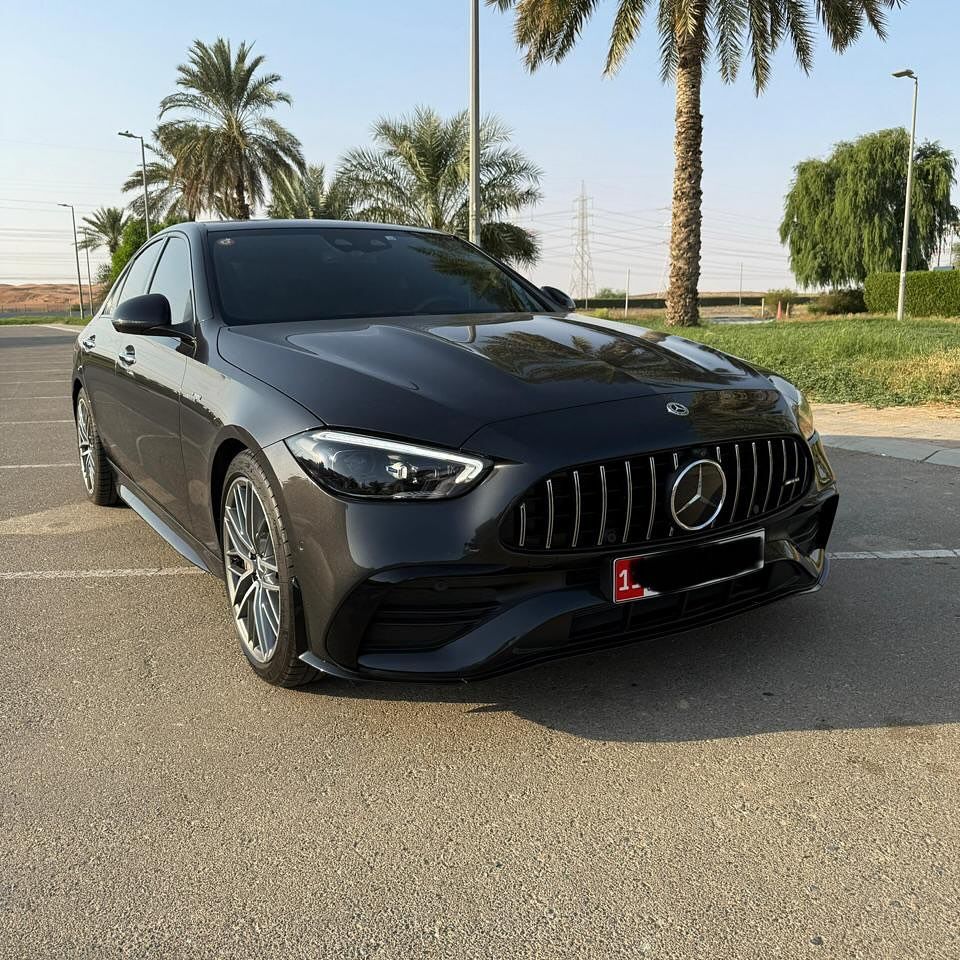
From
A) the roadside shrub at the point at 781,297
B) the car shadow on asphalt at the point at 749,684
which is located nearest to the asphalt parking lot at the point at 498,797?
the car shadow on asphalt at the point at 749,684

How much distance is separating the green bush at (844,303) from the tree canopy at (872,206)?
757 mm

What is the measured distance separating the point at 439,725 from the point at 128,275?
137 inches

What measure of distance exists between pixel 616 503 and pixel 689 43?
17.5m

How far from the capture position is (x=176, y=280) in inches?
167

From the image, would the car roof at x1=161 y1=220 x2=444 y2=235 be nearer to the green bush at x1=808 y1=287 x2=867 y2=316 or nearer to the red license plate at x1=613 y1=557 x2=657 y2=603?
the red license plate at x1=613 y1=557 x2=657 y2=603

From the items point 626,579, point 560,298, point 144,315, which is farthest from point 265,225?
point 626,579

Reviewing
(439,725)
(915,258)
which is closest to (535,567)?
(439,725)

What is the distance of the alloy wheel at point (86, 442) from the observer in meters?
5.52

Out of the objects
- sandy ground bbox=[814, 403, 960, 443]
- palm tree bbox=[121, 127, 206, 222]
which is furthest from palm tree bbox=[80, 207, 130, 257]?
sandy ground bbox=[814, 403, 960, 443]

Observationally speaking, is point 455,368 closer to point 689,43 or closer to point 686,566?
point 686,566

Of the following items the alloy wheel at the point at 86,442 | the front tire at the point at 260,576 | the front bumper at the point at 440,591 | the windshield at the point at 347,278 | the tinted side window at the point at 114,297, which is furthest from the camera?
the alloy wheel at the point at 86,442

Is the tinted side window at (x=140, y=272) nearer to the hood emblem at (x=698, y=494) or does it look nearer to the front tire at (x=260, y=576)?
the front tire at (x=260, y=576)

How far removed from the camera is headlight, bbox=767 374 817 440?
3285 millimetres

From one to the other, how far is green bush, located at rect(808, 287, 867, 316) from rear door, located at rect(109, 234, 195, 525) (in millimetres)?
43936
